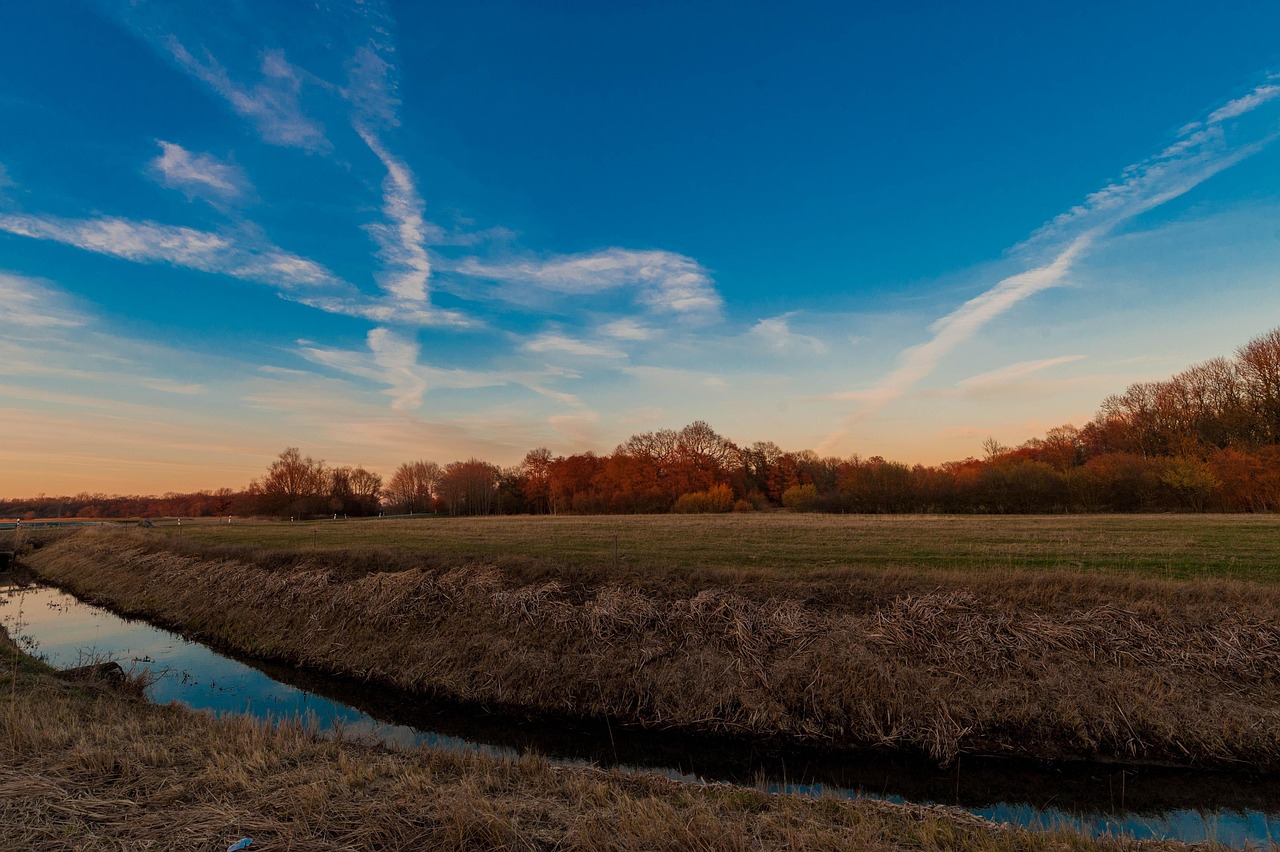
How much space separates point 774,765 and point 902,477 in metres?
57.1

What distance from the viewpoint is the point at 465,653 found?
14.6m

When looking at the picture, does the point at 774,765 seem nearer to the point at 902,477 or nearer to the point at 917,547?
the point at 917,547

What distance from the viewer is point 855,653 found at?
39.7 ft

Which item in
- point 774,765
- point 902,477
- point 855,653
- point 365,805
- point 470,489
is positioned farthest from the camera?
point 470,489

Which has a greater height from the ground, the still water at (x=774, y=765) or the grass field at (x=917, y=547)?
the grass field at (x=917, y=547)

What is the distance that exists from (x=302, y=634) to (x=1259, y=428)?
240 feet

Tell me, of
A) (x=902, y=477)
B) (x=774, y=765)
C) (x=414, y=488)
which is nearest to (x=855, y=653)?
(x=774, y=765)

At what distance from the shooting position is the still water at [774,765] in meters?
8.35

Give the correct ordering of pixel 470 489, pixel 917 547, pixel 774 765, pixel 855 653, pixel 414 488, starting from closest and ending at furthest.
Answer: pixel 774 765 < pixel 855 653 < pixel 917 547 < pixel 470 489 < pixel 414 488

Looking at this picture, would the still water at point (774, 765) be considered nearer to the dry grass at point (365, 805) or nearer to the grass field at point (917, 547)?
the dry grass at point (365, 805)

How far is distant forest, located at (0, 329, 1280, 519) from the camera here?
50.2 meters

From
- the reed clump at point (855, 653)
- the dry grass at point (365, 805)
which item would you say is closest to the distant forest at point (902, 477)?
the reed clump at point (855, 653)

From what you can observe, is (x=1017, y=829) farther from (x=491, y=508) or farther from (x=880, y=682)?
(x=491, y=508)

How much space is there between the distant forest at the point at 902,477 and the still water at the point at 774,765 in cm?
5219
